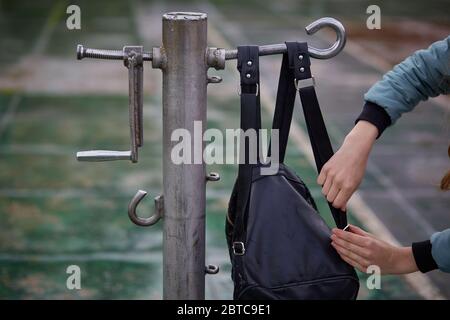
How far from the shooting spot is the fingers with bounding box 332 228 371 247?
2.17 metres

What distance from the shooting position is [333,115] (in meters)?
7.94

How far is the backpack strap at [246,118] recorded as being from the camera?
216 cm

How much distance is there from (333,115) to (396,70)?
18.4 ft

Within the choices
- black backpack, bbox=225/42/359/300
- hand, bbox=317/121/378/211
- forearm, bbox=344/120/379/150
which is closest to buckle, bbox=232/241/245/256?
black backpack, bbox=225/42/359/300

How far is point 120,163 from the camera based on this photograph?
6.44 m

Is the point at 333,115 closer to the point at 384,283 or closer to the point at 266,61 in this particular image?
the point at 266,61

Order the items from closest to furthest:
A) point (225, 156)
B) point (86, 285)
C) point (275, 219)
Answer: point (275, 219)
point (86, 285)
point (225, 156)

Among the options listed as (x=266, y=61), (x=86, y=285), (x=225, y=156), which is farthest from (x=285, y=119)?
(x=266, y=61)

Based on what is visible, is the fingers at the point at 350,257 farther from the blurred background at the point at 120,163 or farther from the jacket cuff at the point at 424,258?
the blurred background at the point at 120,163

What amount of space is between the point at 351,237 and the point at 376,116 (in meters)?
0.36

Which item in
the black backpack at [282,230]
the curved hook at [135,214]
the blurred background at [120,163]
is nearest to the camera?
the black backpack at [282,230]

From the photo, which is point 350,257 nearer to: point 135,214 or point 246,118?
point 246,118

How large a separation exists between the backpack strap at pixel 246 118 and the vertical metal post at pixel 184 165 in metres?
0.11

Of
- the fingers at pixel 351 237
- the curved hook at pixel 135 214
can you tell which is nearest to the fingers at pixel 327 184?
the fingers at pixel 351 237
